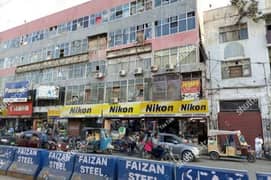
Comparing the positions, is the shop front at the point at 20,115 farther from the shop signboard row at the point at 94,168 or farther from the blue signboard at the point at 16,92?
the shop signboard row at the point at 94,168

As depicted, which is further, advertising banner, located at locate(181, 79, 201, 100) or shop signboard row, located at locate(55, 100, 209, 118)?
advertising banner, located at locate(181, 79, 201, 100)

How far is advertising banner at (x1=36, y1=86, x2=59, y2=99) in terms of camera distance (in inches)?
1152

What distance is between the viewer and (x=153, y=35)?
79.7ft

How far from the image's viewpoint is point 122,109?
78.1 feet

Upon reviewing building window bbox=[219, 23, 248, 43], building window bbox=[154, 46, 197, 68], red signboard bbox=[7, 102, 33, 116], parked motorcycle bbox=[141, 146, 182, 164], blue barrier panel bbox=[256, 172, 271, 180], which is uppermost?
building window bbox=[219, 23, 248, 43]

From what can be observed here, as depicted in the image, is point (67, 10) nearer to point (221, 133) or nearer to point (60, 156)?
point (221, 133)

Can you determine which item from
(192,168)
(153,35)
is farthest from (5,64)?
(192,168)

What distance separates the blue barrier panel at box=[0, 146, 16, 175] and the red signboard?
75.8ft

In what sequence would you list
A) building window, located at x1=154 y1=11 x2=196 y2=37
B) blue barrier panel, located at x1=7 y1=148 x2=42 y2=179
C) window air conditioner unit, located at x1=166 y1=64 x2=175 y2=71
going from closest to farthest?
1. blue barrier panel, located at x1=7 y1=148 x2=42 y2=179
2. window air conditioner unit, located at x1=166 y1=64 x2=175 y2=71
3. building window, located at x1=154 y1=11 x2=196 y2=37

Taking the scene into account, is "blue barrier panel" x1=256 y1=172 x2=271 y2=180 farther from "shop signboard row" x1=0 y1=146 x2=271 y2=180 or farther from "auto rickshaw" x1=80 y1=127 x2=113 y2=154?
"auto rickshaw" x1=80 y1=127 x2=113 y2=154

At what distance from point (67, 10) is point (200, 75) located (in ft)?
65.6

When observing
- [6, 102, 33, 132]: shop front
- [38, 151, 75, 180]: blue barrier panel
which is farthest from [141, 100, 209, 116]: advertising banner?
[6, 102, 33, 132]: shop front

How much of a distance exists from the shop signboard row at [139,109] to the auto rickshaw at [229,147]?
3761mm

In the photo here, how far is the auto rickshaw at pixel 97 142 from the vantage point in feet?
56.1
